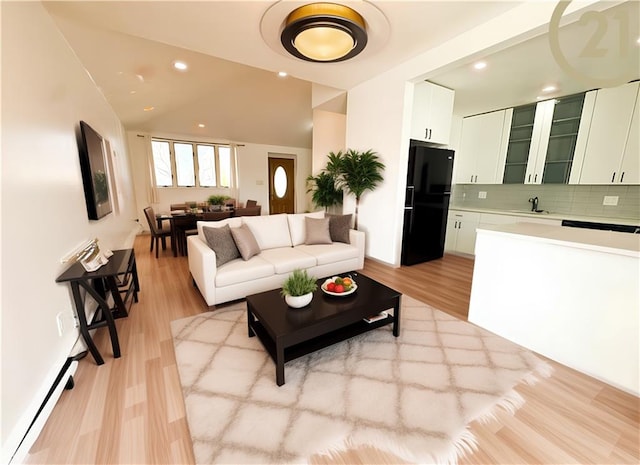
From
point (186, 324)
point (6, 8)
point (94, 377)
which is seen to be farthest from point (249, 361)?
point (6, 8)

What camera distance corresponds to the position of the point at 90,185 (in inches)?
97.7

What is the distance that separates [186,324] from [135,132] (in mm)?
6065

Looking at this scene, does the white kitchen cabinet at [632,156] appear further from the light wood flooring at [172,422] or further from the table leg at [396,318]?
the table leg at [396,318]

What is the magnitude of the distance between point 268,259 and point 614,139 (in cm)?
456

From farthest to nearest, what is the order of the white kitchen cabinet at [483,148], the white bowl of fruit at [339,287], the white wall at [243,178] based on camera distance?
the white wall at [243,178] → the white kitchen cabinet at [483,148] → the white bowl of fruit at [339,287]

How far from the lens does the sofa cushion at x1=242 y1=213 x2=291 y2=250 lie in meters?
3.29

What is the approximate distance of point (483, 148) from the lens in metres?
4.48

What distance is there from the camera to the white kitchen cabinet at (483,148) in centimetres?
424

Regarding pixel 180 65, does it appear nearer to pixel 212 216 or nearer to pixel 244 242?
pixel 212 216

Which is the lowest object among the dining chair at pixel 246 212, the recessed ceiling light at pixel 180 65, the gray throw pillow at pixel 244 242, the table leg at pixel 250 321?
the table leg at pixel 250 321

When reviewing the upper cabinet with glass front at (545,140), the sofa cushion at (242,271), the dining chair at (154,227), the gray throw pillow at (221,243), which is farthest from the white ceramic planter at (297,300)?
the upper cabinet with glass front at (545,140)

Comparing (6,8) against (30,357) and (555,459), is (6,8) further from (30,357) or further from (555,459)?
(555,459)

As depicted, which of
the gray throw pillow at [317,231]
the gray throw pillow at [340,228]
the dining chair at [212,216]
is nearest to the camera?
the gray throw pillow at [317,231]

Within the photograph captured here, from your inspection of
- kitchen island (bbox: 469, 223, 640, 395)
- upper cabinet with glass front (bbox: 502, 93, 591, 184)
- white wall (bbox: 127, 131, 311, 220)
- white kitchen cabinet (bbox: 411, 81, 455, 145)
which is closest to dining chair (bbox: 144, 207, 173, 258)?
white wall (bbox: 127, 131, 311, 220)
